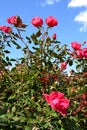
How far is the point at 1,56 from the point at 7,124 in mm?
1863

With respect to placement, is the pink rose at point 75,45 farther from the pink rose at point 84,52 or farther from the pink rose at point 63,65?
the pink rose at point 63,65

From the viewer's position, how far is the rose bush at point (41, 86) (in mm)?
2936

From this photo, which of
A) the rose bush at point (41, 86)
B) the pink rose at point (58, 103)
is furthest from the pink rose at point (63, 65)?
the pink rose at point (58, 103)

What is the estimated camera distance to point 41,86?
391cm

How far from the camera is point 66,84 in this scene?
410cm

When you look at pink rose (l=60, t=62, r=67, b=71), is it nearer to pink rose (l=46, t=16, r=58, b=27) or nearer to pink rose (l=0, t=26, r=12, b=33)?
pink rose (l=46, t=16, r=58, b=27)

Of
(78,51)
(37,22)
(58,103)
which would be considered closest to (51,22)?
(37,22)

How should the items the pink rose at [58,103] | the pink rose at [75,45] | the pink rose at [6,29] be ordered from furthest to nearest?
1. the pink rose at [75,45]
2. the pink rose at [6,29]
3. the pink rose at [58,103]

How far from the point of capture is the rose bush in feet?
9.63

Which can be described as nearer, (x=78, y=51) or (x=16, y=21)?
(x=16, y=21)

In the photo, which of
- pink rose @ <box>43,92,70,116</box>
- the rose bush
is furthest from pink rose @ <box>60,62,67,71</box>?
pink rose @ <box>43,92,70,116</box>

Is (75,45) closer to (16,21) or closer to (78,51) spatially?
(78,51)

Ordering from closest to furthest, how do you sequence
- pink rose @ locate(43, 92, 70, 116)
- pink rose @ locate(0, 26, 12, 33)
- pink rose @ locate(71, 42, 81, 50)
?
pink rose @ locate(43, 92, 70, 116) < pink rose @ locate(0, 26, 12, 33) < pink rose @ locate(71, 42, 81, 50)

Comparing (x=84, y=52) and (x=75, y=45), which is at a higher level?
(x=75, y=45)
